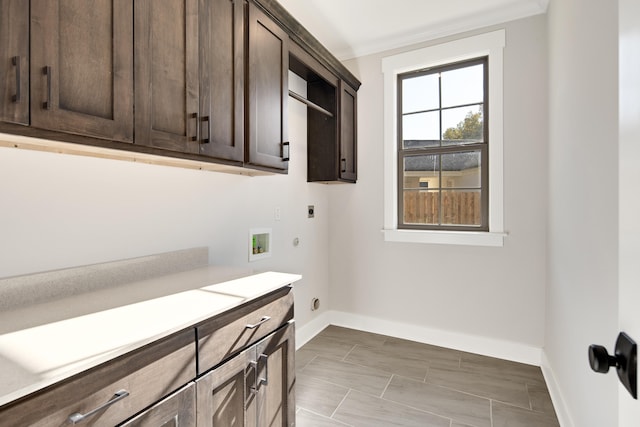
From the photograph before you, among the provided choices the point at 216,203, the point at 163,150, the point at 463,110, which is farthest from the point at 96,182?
the point at 463,110

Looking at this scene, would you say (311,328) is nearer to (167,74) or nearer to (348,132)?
(348,132)

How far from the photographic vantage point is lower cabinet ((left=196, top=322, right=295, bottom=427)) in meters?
1.15

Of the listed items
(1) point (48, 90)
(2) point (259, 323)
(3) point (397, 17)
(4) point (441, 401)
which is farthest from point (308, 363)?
(3) point (397, 17)

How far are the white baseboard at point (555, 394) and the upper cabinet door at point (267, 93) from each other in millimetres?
2144

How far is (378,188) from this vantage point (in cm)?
314

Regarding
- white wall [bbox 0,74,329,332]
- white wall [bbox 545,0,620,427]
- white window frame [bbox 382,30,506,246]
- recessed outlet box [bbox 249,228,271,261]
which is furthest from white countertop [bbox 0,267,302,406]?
white window frame [bbox 382,30,506,246]

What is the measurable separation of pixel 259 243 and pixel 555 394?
2.19m

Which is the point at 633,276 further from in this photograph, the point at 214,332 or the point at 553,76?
the point at 553,76

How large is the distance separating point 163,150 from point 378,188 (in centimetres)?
220

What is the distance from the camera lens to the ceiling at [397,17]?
2443 mm

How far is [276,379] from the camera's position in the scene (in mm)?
1506

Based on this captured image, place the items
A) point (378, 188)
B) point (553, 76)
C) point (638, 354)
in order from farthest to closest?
point (378, 188)
point (553, 76)
point (638, 354)

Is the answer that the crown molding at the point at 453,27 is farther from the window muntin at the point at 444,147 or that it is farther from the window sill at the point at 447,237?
the window sill at the point at 447,237

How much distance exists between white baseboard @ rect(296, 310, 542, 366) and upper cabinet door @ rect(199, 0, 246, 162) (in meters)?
1.94
